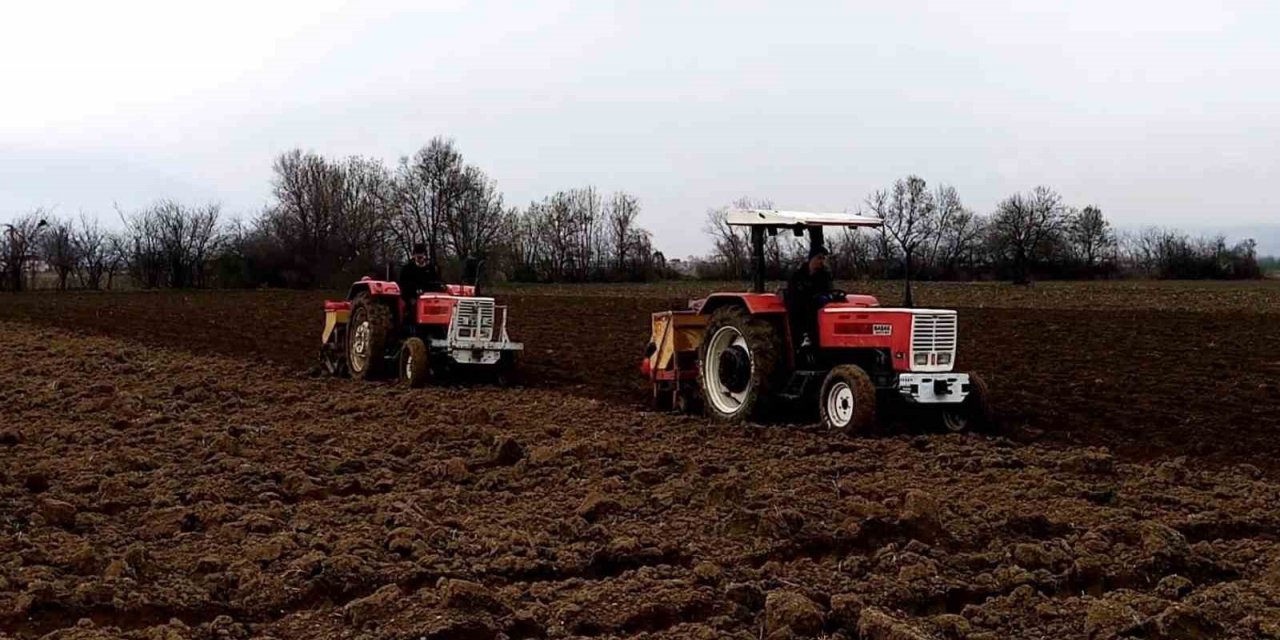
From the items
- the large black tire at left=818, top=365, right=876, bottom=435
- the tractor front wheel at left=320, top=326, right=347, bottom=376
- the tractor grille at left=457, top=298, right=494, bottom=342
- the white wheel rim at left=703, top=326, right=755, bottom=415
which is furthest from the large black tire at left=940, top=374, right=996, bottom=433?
the tractor front wheel at left=320, top=326, right=347, bottom=376

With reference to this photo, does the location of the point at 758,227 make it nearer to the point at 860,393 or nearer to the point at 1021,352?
the point at 860,393

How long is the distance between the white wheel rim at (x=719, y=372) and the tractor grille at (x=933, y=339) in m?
1.64

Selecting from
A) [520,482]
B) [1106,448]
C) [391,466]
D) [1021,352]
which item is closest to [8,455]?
[391,466]

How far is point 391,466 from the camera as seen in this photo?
8.48m

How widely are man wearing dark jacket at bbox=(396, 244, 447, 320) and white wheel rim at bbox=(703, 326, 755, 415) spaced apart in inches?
181

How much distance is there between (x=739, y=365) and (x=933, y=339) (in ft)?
5.76

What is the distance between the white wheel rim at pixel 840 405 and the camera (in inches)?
373

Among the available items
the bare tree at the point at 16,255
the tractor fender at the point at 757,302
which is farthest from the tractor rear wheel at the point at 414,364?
the bare tree at the point at 16,255

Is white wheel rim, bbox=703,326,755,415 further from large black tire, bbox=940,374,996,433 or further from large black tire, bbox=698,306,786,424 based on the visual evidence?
large black tire, bbox=940,374,996,433

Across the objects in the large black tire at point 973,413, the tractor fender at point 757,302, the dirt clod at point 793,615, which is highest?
the tractor fender at point 757,302

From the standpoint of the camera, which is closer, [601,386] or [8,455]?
[8,455]

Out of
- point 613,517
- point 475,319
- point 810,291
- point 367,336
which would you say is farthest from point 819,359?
point 367,336

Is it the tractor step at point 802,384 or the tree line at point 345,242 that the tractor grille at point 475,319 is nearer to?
the tractor step at point 802,384

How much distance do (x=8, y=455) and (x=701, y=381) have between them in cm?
568
